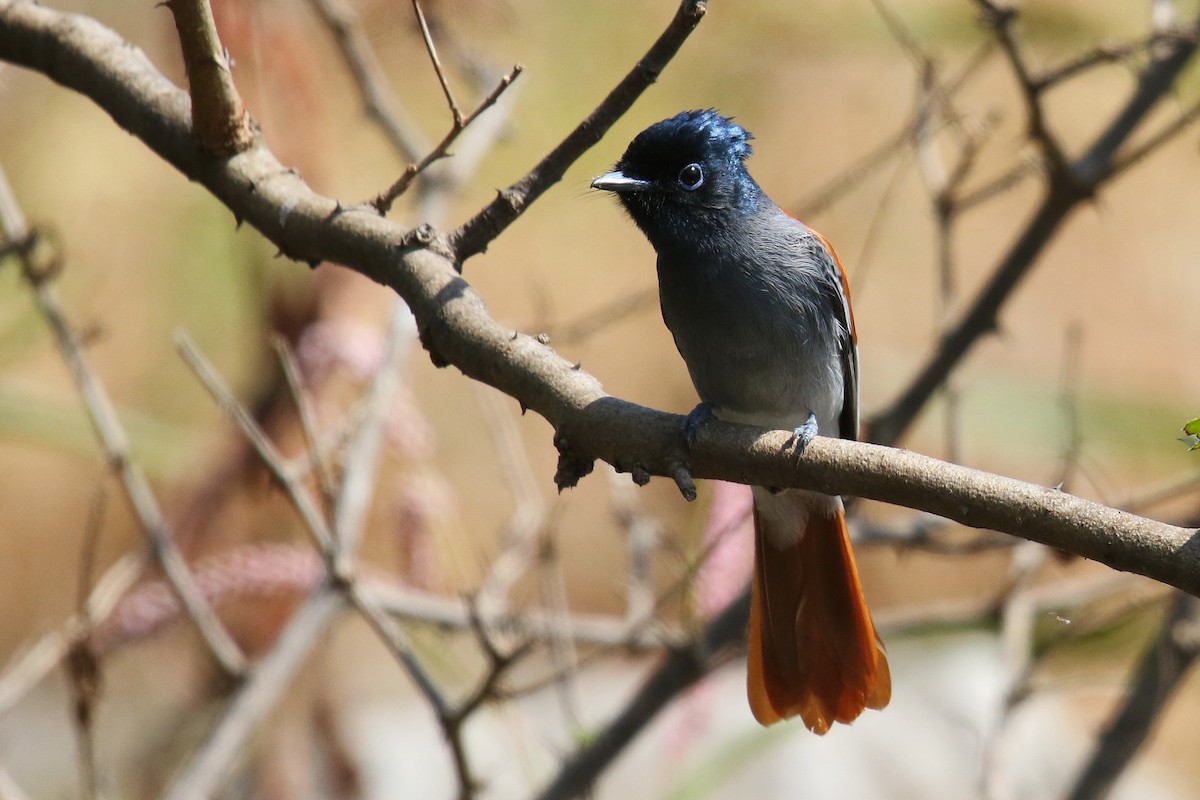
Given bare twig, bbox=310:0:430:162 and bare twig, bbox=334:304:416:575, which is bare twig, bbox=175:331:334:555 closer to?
bare twig, bbox=334:304:416:575

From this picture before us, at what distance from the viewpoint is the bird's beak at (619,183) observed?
284cm

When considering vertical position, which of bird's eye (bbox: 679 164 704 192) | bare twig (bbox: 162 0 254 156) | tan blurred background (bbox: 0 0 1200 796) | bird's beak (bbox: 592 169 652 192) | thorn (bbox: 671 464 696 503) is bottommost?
thorn (bbox: 671 464 696 503)

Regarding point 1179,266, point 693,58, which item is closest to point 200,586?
point 693,58

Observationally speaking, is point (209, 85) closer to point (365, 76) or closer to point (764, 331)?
point (764, 331)

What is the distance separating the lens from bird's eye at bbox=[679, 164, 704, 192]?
2975 millimetres

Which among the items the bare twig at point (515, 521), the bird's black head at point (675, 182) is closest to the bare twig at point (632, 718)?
the bare twig at point (515, 521)

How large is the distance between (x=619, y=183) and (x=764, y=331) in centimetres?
46

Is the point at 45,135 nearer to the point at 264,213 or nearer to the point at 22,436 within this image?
the point at 22,436

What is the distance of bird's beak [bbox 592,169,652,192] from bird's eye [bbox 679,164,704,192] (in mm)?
88

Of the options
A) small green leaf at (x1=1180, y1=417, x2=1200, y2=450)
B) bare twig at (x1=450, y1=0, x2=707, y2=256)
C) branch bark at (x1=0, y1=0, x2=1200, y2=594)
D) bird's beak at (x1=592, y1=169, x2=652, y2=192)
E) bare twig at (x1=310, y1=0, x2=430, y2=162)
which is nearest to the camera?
small green leaf at (x1=1180, y1=417, x2=1200, y2=450)

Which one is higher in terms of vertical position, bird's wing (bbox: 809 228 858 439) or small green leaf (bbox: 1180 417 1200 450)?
bird's wing (bbox: 809 228 858 439)

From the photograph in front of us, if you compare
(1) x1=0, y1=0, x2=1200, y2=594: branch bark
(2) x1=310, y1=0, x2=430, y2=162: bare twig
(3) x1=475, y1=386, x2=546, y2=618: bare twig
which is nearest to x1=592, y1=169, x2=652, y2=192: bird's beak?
(1) x1=0, y1=0, x2=1200, y2=594: branch bark

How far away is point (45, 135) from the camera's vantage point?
6.86m

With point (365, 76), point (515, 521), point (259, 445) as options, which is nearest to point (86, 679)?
point (259, 445)
